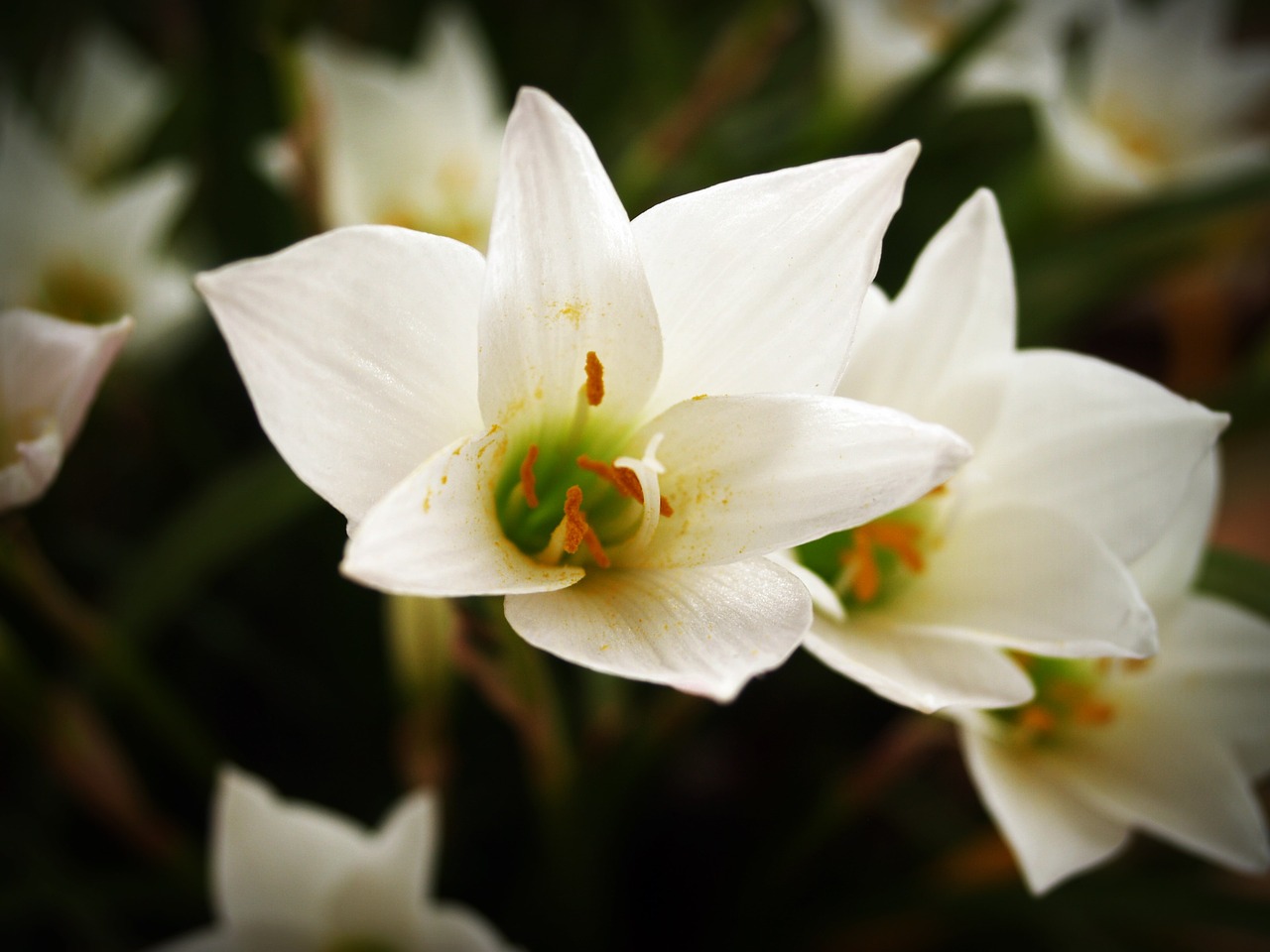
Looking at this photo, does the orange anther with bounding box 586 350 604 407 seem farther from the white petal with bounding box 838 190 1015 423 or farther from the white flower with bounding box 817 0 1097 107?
the white flower with bounding box 817 0 1097 107

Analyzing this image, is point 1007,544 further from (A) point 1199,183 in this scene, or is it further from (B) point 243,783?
(A) point 1199,183

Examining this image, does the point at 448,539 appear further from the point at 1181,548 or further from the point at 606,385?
the point at 1181,548

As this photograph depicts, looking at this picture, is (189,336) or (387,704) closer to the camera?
(387,704)

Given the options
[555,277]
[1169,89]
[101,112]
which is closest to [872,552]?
[555,277]

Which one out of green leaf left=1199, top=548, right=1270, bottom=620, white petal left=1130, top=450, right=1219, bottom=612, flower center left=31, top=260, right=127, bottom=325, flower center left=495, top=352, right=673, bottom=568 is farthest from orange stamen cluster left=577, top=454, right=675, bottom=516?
flower center left=31, top=260, right=127, bottom=325

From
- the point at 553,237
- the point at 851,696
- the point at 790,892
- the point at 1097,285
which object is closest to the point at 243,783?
the point at 553,237

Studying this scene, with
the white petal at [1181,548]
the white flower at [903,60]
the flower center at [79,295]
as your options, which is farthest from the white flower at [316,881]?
the white flower at [903,60]

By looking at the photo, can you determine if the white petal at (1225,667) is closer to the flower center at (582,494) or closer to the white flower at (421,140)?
the flower center at (582,494)

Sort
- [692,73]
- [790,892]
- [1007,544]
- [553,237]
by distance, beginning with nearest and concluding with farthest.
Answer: [553,237], [1007,544], [790,892], [692,73]
